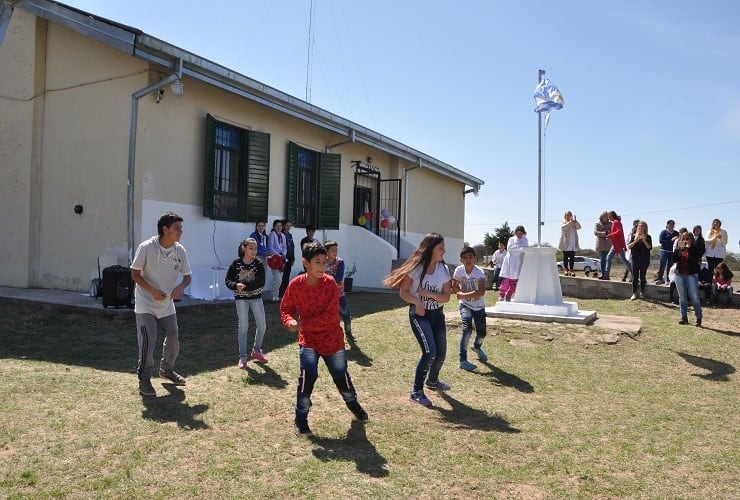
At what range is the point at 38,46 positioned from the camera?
11.3 m

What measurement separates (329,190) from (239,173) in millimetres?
3197

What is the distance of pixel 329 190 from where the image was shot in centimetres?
1523

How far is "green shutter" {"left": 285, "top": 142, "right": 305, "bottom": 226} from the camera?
13805 mm

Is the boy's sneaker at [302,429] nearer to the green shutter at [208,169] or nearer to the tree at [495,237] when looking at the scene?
the green shutter at [208,169]

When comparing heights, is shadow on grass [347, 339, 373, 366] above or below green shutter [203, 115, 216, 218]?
below

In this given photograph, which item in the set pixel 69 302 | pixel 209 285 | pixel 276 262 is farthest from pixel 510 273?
pixel 69 302

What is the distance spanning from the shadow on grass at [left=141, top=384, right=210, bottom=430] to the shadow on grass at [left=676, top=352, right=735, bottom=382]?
5.34 meters

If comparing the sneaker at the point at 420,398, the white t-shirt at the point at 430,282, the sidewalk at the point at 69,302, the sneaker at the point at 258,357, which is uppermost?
the white t-shirt at the point at 430,282

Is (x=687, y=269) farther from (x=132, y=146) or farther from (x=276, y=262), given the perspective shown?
(x=132, y=146)

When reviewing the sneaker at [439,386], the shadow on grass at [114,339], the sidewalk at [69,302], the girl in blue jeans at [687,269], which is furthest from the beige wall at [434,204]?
the sneaker at [439,386]

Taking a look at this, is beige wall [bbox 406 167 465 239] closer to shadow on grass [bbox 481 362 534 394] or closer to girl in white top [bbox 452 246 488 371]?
girl in white top [bbox 452 246 488 371]

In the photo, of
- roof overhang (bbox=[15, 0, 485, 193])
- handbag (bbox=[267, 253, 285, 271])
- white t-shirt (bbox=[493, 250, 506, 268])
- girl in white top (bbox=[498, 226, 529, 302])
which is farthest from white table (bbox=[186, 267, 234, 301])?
white t-shirt (bbox=[493, 250, 506, 268])

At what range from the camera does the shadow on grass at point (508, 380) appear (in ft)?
20.2

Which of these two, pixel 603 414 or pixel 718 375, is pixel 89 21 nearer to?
pixel 603 414
